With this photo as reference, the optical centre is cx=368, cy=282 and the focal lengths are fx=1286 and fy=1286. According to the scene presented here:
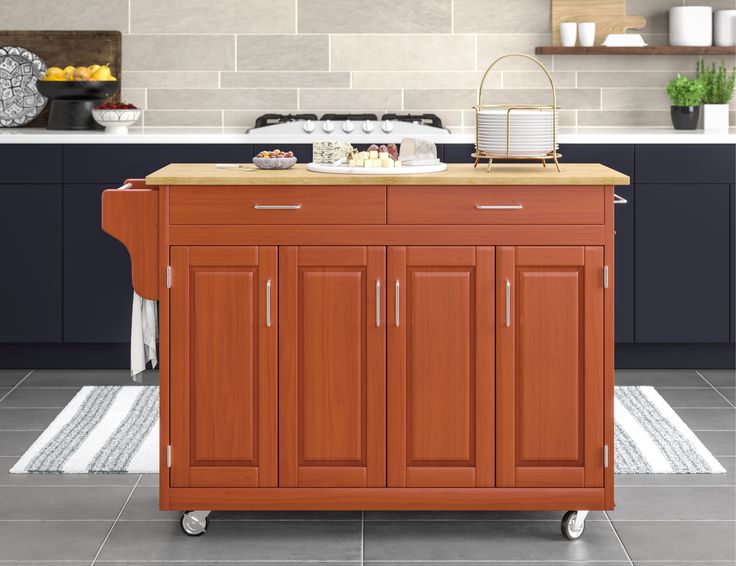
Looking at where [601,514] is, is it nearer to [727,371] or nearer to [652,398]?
[652,398]

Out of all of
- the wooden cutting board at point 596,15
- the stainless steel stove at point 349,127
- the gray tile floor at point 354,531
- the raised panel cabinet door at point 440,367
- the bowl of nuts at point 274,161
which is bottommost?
the gray tile floor at point 354,531

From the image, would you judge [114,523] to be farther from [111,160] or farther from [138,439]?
[111,160]

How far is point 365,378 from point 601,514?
0.76 m

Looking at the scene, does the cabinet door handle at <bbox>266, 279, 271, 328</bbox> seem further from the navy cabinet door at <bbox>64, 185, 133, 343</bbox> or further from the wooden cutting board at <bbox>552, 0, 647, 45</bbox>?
the wooden cutting board at <bbox>552, 0, 647, 45</bbox>

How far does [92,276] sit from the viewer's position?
5.05 metres

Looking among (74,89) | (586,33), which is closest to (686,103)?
(586,33)

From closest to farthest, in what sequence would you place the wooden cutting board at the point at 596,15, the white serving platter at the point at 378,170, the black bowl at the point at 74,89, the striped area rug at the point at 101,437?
the white serving platter at the point at 378,170, the striped area rug at the point at 101,437, the black bowl at the point at 74,89, the wooden cutting board at the point at 596,15

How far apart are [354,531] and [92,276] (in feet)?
7.21

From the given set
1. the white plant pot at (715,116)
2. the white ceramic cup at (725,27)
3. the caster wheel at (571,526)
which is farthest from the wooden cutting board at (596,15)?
the caster wheel at (571,526)

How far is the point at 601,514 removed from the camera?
133 inches

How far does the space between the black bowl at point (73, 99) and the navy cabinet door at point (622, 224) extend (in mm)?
1934

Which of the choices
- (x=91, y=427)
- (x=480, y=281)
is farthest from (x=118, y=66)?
(x=480, y=281)

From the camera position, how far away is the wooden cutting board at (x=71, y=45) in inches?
220

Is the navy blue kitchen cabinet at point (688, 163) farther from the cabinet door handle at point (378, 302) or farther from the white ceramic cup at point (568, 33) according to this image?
the cabinet door handle at point (378, 302)
